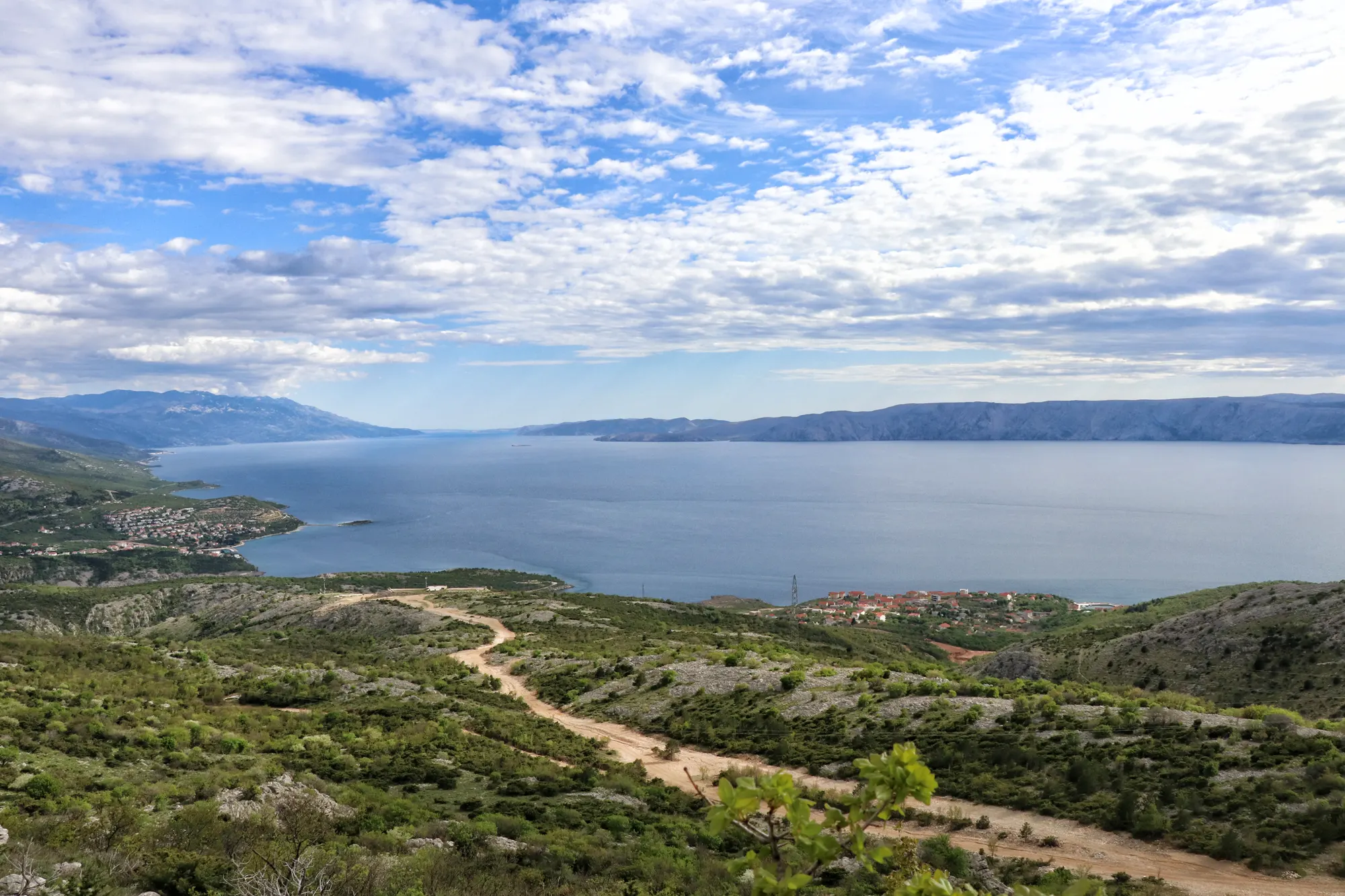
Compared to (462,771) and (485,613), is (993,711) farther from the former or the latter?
(485,613)

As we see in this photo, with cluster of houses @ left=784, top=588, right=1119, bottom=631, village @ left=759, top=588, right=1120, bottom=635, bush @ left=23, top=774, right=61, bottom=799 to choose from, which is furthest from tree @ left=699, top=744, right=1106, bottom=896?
cluster of houses @ left=784, top=588, right=1119, bottom=631

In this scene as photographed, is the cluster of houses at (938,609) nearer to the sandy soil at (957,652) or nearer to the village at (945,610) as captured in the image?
the village at (945,610)

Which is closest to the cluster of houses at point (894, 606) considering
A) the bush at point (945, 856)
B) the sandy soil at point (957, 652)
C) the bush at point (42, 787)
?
the sandy soil at point (957, 652)

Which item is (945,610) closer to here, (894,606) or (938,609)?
(938,609)

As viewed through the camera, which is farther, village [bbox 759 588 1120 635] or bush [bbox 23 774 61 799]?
village [bbox 759 588 1120 635]

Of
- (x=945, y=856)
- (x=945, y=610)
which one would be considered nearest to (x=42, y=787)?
(x=945, y=856)

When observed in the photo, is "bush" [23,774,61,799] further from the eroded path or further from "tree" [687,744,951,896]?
"tree" [687,744,951,896]
